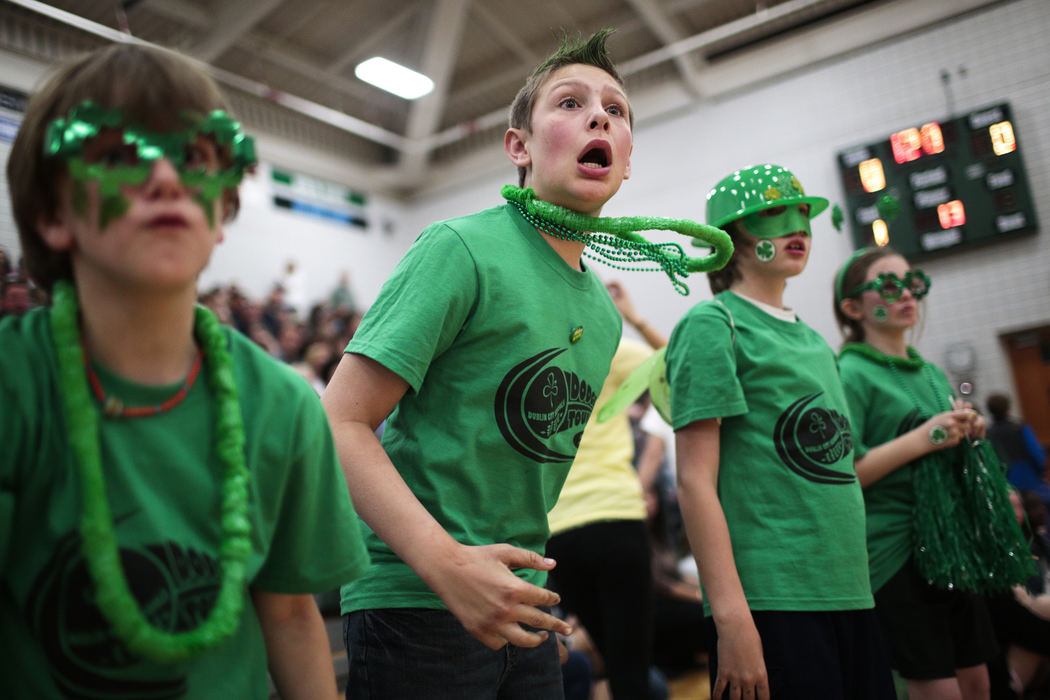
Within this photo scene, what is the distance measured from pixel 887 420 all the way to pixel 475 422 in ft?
4.58

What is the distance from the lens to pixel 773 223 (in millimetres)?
1765

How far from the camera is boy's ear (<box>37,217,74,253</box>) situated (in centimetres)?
77

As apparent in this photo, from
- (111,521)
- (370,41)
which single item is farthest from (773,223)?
(370,41)

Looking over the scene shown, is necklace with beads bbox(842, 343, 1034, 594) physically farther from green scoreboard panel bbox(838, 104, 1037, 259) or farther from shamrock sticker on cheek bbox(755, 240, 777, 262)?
green scoreboard panel bbox(838, 104, 1037, 259)

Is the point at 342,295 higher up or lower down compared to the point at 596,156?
higher up

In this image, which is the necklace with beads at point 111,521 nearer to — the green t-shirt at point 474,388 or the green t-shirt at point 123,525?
the green t-shirt at point 123,525

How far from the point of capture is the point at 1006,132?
6523mm

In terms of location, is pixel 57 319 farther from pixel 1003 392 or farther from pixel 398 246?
pixel 398 246

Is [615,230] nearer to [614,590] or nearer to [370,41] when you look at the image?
[614,590]

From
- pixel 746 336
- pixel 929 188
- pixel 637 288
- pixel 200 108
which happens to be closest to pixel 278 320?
pixel 637 288

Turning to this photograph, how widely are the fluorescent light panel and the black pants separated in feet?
21.9

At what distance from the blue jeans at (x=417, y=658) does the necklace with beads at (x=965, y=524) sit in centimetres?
125

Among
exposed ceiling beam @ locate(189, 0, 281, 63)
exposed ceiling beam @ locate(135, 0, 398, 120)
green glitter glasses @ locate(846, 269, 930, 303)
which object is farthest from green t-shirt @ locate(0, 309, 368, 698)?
exposed ceiling beam @ locate(135, 0, 398, 120)

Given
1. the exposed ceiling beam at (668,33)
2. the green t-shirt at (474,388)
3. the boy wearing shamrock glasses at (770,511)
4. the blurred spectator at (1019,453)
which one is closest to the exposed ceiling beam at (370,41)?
the exposed ceiling beam at (668,33)
